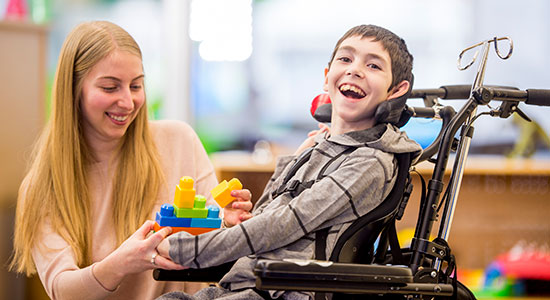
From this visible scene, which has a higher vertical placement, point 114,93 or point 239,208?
point 114,93

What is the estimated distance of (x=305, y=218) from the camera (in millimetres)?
1323

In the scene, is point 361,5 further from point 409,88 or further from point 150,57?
point 409,88

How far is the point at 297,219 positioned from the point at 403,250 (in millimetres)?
334

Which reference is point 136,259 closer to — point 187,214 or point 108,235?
point 187,214

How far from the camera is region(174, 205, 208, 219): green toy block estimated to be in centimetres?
137

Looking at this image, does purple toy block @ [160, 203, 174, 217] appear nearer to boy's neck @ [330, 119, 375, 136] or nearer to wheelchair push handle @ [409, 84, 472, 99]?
boy's neck @ [330, 119, 375, 136]

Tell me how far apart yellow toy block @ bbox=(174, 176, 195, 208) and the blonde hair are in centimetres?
43

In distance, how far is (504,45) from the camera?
3.20m

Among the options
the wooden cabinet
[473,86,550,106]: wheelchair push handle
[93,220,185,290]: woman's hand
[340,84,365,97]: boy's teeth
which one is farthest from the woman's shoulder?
the wooden cabinet

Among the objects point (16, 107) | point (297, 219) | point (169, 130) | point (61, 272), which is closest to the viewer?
point (297, 219)

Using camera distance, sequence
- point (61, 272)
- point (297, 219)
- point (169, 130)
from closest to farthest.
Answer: point (297, 219) → point (61, 272) → point (169, 130)

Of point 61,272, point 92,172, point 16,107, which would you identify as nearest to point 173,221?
point 61,272

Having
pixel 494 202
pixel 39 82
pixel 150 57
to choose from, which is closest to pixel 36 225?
pixel 39 82

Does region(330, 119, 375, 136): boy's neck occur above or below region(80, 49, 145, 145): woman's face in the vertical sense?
below
